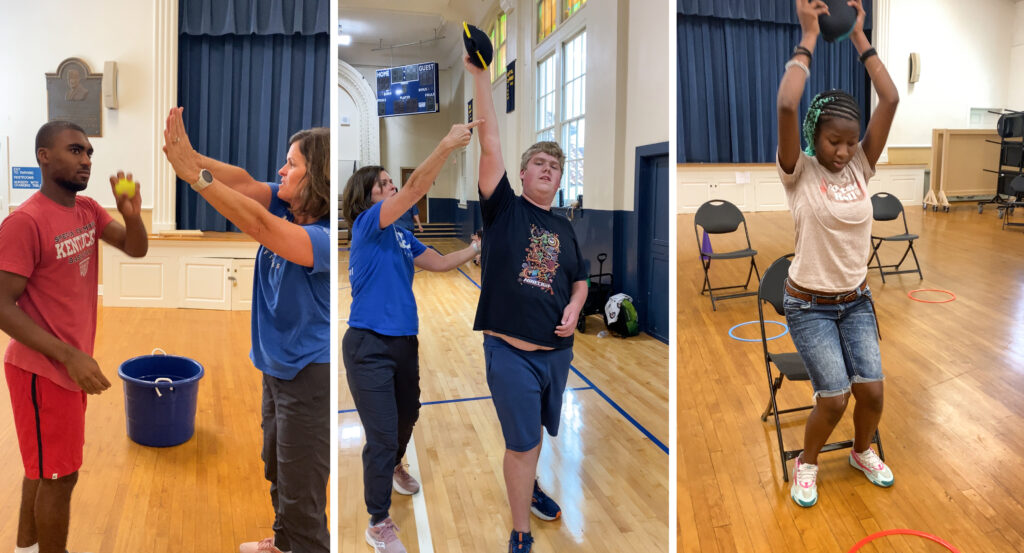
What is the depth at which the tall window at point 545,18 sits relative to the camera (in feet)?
3.72

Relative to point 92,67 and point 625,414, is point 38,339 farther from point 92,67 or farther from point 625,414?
point 625,414

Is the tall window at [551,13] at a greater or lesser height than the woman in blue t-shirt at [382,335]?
greater

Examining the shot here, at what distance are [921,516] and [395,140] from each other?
7.12 feet

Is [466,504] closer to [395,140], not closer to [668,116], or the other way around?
[395,140]

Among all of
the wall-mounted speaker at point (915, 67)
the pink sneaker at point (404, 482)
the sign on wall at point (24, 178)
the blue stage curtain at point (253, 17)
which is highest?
the blue stage curtain at point (253, 17)

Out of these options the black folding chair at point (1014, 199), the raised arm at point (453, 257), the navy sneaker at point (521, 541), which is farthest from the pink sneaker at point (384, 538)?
the black folding chair at point (1014, 199)

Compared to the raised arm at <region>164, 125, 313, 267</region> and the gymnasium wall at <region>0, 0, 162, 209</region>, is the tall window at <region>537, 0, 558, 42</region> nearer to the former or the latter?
the raised arm at <region>164, 125, 313, 267</region>

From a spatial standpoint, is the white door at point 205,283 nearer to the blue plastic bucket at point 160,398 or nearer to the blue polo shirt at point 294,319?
the blue plastic bucket at point 160,398

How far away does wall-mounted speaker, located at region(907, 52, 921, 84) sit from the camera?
6.89 ft

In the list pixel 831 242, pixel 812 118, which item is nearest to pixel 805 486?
pixel 831 242

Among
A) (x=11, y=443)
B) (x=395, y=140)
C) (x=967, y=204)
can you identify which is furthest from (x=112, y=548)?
(x=967, y=204)

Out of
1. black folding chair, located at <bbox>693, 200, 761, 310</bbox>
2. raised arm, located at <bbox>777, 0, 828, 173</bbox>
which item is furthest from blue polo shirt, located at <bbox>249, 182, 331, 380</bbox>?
black folding chair, located at <bbox>693, 200, 761, 310</bbox>

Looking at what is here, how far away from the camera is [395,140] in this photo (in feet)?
3.64

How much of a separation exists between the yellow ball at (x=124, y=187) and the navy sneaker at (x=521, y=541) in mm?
A: 1204
